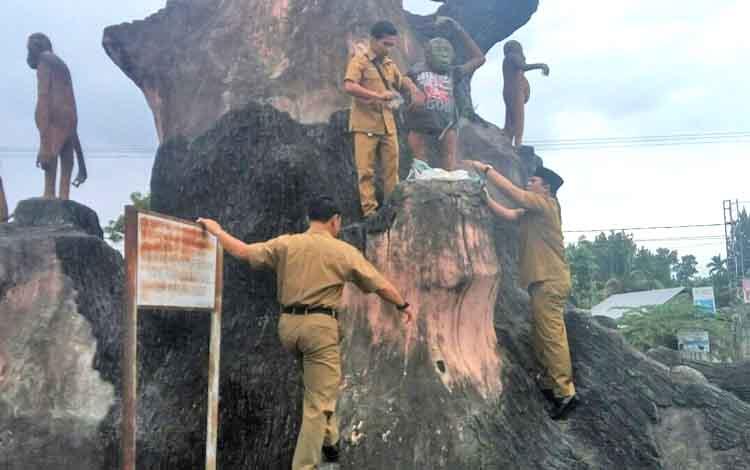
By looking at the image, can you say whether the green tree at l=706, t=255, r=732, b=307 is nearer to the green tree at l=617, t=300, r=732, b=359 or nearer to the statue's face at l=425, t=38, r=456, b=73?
the green tree at l=617, t=300, r=732, b=359

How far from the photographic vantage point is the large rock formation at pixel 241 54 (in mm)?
7055

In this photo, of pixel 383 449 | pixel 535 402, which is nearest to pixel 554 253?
pixel 535 402

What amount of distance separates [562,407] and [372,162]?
2380 mm

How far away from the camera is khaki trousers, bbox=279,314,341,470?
4066 mm

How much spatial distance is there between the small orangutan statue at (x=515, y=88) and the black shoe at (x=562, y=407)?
4.95m

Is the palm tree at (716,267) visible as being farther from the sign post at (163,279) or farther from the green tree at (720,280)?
the sign post at (163,279)

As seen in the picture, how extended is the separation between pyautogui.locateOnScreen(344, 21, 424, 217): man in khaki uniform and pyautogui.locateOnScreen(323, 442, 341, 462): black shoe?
201cm

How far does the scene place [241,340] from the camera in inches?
239

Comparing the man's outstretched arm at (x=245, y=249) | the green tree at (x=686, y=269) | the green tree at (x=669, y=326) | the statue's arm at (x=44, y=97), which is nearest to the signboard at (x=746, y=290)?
the green tree at (x=669, y=326)

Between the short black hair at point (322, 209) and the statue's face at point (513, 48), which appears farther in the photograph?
the statue's face at point (513, 48)

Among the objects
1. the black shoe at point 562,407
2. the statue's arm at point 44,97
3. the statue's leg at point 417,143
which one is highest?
the statue's arm at point 44,97

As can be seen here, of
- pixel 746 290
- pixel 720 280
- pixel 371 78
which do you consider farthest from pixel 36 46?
pixel 720 280

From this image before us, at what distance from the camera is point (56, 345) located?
22.7 ft

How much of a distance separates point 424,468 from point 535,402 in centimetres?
125
